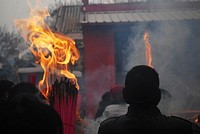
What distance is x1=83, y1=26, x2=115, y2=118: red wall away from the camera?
9516 millimetres

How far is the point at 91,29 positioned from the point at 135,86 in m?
→ 7.03

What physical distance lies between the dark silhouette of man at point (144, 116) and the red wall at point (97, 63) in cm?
677

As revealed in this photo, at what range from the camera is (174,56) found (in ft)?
31.6

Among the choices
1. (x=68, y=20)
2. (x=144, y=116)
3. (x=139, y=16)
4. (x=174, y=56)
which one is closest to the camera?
(x=144, y=116)

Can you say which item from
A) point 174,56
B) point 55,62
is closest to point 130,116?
point 55,62

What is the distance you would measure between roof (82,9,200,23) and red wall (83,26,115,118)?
0.38m

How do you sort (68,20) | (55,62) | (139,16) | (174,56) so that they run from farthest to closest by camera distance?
(68,20), (139,16), (174,56), (55,62)

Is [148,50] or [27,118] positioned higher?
[27,118]

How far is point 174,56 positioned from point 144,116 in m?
7.18

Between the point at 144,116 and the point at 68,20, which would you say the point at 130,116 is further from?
the point at 68,20

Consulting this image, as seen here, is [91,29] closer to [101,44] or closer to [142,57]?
[101,44]

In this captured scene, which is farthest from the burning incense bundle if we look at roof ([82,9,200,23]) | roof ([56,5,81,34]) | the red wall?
roof ([56,5,81,34])

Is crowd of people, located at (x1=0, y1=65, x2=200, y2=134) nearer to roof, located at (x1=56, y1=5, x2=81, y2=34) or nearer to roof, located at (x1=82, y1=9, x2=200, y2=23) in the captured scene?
roof, located at (x1=82, y1=9, x2=200, y2=23)

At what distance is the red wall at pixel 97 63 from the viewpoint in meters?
9.52
